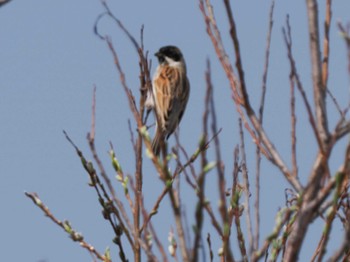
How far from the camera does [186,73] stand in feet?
29.6

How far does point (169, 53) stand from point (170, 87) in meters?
0.89

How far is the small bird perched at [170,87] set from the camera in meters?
7.87

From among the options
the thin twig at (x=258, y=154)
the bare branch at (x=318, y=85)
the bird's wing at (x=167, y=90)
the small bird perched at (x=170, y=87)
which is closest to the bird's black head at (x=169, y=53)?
the small bird perched at (x=170, y=87)

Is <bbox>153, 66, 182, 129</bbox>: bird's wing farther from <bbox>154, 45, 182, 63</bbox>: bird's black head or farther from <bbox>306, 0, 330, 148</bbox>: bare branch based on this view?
<bbox>306, 0, 330, 148</bbox>: bare branch

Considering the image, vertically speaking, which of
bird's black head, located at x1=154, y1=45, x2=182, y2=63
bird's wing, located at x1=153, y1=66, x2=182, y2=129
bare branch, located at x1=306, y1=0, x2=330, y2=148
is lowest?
bare branch, located at x1=306, y1=0, x2=330, y2=148

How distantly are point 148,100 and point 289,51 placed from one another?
233cm

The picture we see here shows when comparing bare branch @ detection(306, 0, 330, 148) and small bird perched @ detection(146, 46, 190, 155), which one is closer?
bare branch @ detection(306, 0, 330, 148)

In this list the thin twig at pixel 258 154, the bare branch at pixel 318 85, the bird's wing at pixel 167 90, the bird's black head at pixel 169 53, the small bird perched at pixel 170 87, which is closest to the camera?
the bare branch at pixel 318 85

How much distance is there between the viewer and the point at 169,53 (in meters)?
9.30

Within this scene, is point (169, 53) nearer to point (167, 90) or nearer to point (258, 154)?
point (167, 90)

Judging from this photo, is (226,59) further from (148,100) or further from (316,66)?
(148,100)

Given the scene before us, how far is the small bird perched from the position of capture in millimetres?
7871

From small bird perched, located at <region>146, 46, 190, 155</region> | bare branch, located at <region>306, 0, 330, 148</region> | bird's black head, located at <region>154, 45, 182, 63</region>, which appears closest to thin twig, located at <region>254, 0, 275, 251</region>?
bare branch, located at <region>306, 0, 330, 148</region>

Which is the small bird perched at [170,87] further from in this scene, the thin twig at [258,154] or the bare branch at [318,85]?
the bare branch at [318,85]
